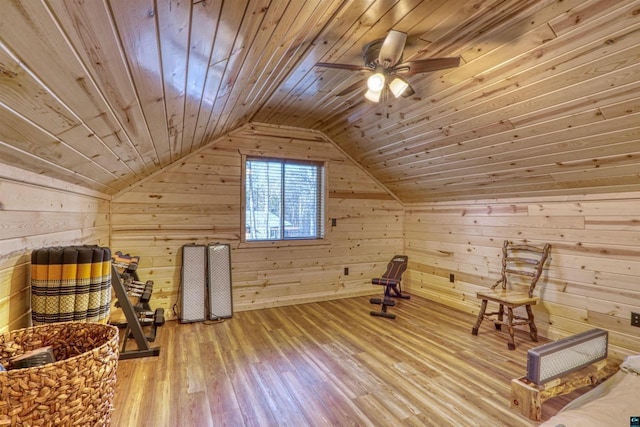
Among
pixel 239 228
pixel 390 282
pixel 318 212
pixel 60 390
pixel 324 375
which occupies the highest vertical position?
pixel 318 212

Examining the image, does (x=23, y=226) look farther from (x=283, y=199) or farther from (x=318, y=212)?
(x=318, y=212)

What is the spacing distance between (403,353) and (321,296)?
1.97 m

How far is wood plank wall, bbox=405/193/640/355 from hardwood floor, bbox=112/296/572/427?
1.89 ft

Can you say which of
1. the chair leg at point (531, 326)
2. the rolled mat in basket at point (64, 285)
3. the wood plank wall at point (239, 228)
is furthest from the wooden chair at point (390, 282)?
the rolled mat in basket at point (64, 285)

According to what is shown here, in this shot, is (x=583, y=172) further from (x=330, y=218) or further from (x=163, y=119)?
(x=163, y=119)

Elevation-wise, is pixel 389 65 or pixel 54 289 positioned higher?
pixel 389 65

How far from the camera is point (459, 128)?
318 cm

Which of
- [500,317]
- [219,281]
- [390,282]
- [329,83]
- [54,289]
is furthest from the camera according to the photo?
[390,282]

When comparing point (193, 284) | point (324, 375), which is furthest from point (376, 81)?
point (193, 284)

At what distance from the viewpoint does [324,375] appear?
2596 mm

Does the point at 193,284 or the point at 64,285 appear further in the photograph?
the point at 193,284

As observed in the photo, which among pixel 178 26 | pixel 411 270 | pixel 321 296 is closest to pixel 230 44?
pixel 178 26

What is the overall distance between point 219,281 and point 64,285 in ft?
8.29

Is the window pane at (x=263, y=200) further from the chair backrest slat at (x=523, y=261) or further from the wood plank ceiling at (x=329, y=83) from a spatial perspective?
the chair backrest slat at (x=523, y=261)
